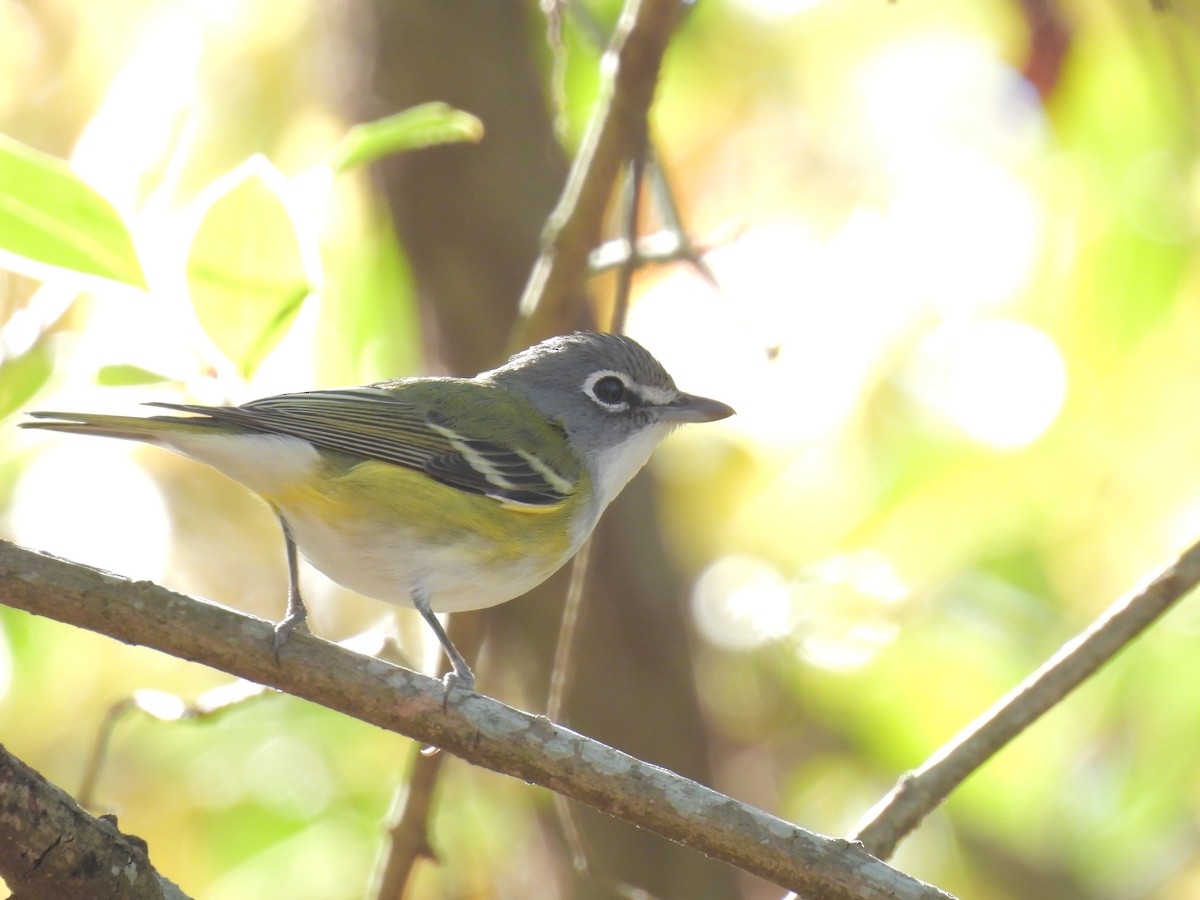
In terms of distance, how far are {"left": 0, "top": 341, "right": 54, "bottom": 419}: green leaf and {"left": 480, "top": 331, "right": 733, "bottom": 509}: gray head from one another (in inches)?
54.7

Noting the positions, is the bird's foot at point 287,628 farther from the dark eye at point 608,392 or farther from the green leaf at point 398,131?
the dark eye at point 608,392

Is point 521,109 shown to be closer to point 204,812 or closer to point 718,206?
point 718,206

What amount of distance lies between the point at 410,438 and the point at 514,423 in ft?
1.53

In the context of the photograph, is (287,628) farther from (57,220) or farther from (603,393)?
(603,393)

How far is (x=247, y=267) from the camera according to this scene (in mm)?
2748

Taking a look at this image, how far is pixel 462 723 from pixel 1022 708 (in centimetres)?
105

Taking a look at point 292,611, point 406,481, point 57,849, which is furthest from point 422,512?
point 57,849

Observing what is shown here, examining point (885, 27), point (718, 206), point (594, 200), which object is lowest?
point (718, 206)

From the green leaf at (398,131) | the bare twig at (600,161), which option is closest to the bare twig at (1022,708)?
the bare twig at (600,161)

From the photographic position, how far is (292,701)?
4.15 m

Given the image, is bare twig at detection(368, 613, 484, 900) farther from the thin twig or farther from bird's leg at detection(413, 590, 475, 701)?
the thin twig

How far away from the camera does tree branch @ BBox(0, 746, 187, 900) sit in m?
1.79

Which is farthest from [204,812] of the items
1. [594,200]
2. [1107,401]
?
[1107,401]

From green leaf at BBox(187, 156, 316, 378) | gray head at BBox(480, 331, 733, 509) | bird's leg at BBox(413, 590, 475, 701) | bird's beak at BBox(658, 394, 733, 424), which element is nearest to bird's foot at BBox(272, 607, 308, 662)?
bird's leg at BBox(413, 590, 475, 701)
